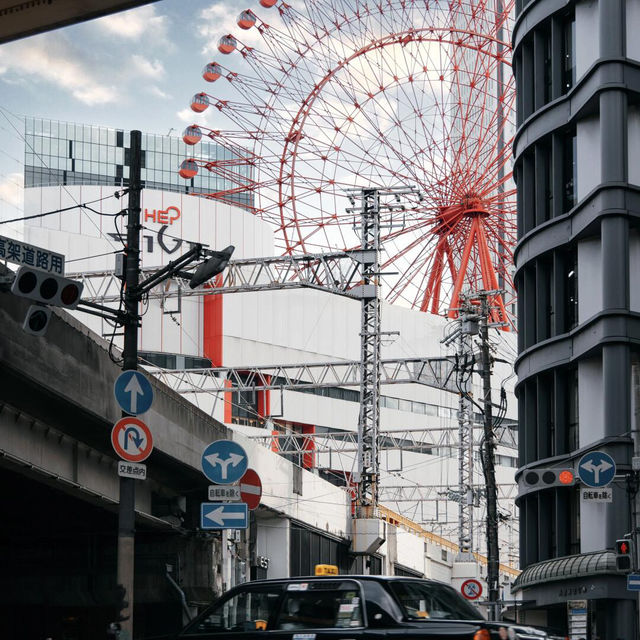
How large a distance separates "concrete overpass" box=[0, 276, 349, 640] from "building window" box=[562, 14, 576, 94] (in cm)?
1436

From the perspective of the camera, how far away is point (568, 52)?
38.3 meters

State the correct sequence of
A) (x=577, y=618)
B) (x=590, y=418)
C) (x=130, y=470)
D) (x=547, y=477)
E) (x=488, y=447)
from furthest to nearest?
1. (x=488, y=447)
2. (x=590, y=418)
3. (x=577, y=618)
4. (x=547, y=477)
5. (x=130, y=470)

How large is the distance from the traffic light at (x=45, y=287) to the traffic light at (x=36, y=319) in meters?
0.34

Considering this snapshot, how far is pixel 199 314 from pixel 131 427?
63524 mm

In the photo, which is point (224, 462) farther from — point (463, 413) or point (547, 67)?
point (463, 413)

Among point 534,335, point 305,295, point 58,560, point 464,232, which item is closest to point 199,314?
point 305,295

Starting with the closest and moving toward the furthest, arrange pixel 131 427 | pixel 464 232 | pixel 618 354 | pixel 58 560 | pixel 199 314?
pixel 131 427 < pixel 58 560 < pixel 618 354 < pixel 464 232 < pixel 199 314

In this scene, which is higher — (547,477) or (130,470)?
(547,477)

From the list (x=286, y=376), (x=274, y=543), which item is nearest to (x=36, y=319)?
(x=274, y=543)

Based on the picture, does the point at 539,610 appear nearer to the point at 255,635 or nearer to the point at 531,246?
the point at 531,246

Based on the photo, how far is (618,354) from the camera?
1316 inches

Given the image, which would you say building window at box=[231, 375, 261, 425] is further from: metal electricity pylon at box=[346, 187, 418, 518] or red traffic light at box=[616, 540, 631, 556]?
red traffic light at box=[616, 540, 631, 556]

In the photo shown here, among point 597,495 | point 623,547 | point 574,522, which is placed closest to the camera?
point 623,547

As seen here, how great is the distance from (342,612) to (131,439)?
561 centimetres
